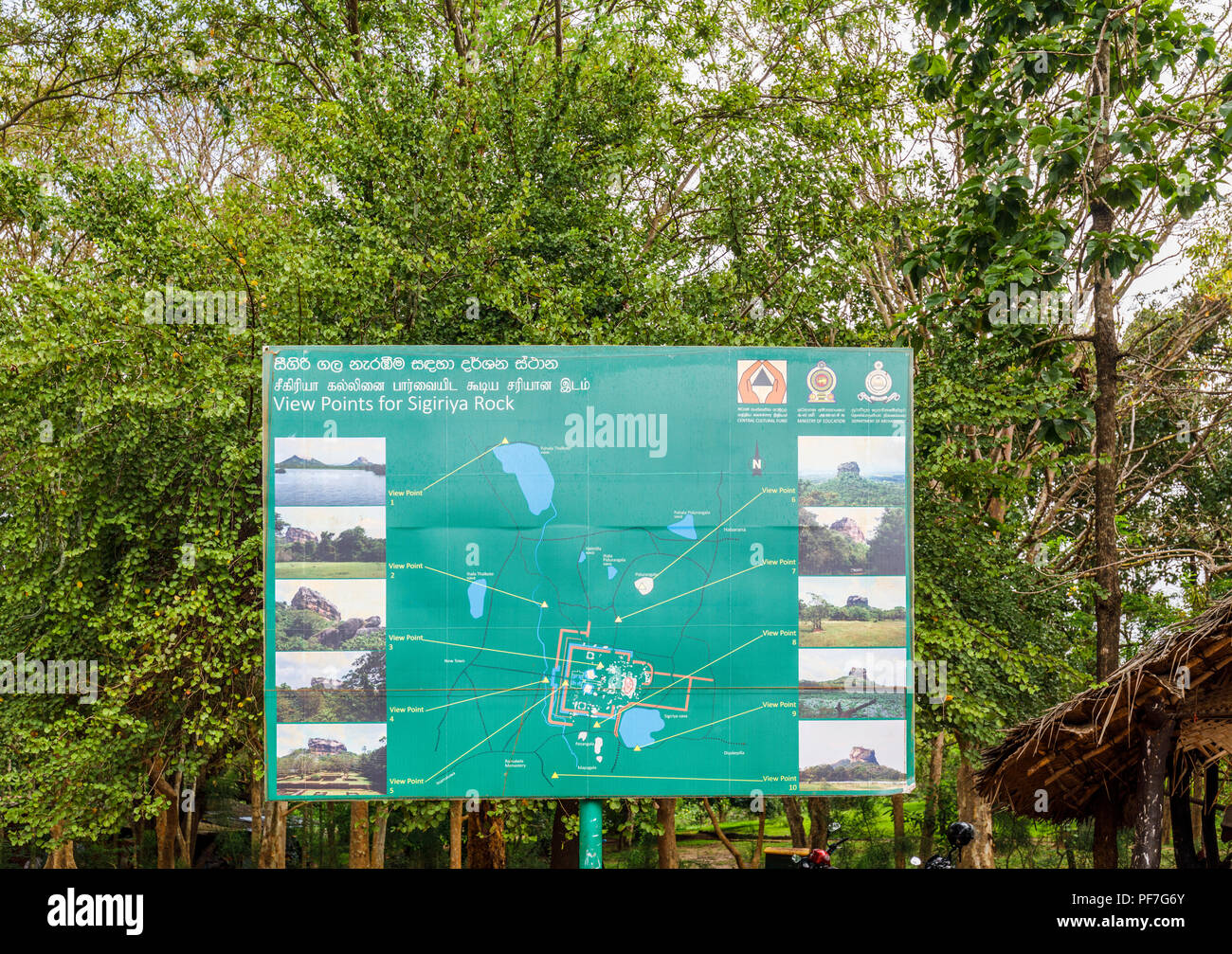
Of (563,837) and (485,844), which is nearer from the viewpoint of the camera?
(485,844)

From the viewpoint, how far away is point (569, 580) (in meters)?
4.77

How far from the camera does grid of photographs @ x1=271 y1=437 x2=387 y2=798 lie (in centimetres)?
472

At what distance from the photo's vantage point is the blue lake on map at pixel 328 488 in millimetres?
4738

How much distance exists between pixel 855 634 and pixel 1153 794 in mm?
1905

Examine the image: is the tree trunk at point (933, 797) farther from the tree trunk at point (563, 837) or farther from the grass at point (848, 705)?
the grass at point (848, 705)

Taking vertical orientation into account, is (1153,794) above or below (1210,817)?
above

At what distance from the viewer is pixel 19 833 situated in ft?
25.3

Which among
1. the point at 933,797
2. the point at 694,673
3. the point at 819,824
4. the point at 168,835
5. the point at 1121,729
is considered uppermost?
the point at 694,673

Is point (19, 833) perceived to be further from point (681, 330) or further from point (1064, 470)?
point (1064, 470)

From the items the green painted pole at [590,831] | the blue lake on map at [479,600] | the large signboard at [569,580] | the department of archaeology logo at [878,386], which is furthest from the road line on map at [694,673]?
the department of archaeology logo at [878,386]

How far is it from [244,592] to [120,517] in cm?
118

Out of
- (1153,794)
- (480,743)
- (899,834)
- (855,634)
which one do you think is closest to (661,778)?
(480,743)

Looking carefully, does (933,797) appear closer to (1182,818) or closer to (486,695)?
(1182,818)

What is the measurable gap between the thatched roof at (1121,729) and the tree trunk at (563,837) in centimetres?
335
